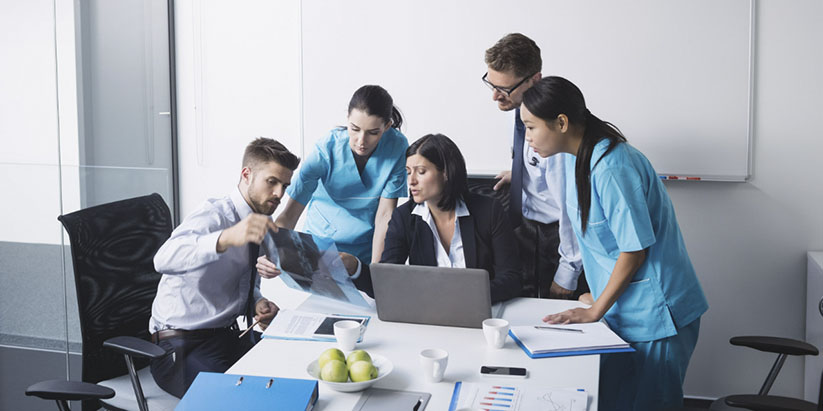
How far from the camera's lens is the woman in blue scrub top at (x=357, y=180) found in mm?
2752

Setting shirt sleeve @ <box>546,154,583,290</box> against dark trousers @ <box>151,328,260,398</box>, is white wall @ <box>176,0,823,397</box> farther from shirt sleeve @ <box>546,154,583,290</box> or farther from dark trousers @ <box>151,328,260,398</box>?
dark trousers @ <box>151,328,260,398</box>

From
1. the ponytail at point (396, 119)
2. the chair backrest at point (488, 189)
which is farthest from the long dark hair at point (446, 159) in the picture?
the ponytail at point (396, 119)

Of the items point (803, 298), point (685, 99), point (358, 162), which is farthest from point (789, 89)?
point (358, 162)

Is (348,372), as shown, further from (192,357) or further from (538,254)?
(538,254)

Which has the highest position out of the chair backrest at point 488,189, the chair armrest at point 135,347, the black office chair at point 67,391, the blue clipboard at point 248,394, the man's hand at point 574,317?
the chair backrest at point 488,189

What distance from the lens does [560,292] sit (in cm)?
268

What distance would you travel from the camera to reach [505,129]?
3139mm

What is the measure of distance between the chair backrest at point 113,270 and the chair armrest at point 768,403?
1671 millimetres

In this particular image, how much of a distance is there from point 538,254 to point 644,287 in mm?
917

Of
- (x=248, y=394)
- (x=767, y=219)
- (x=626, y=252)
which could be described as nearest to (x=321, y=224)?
(x=626, y=252)

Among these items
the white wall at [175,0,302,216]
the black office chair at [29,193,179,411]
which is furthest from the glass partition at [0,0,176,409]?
the black office chair at [29,193,179,411]

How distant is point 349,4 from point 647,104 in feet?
4.71

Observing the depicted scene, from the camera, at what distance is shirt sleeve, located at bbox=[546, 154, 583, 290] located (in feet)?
8.55

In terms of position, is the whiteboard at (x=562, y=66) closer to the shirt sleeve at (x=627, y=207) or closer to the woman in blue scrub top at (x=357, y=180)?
the woman in blue scrub top at (x=357, y=180)
